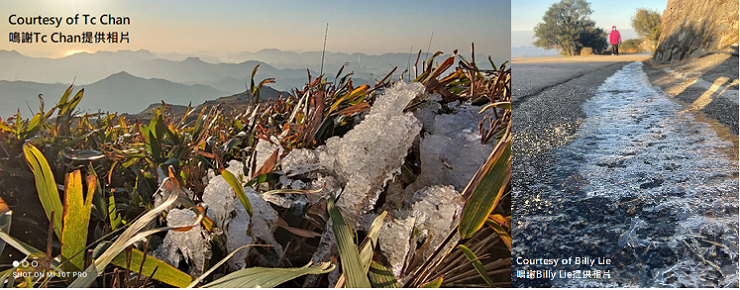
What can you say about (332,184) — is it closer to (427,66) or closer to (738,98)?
(427,66)

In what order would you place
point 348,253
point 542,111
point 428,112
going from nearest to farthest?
point 348,253, point 428,112, point 542,111

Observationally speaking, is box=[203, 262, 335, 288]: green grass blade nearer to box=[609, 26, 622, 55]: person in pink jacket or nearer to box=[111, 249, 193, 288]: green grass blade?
box=[111, 249, 193, 288]: green grass blade

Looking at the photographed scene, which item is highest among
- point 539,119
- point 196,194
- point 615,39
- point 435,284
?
point 615,39

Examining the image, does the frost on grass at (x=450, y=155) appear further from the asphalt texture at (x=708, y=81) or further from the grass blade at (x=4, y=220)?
the grass blade at (x=4, y=220)

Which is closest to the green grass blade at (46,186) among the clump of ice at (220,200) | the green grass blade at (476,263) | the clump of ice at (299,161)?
the clump of ice at (220,200)

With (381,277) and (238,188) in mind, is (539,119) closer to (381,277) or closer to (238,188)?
(381,277)

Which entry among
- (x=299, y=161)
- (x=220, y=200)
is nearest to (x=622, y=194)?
(x=299, y=161)
